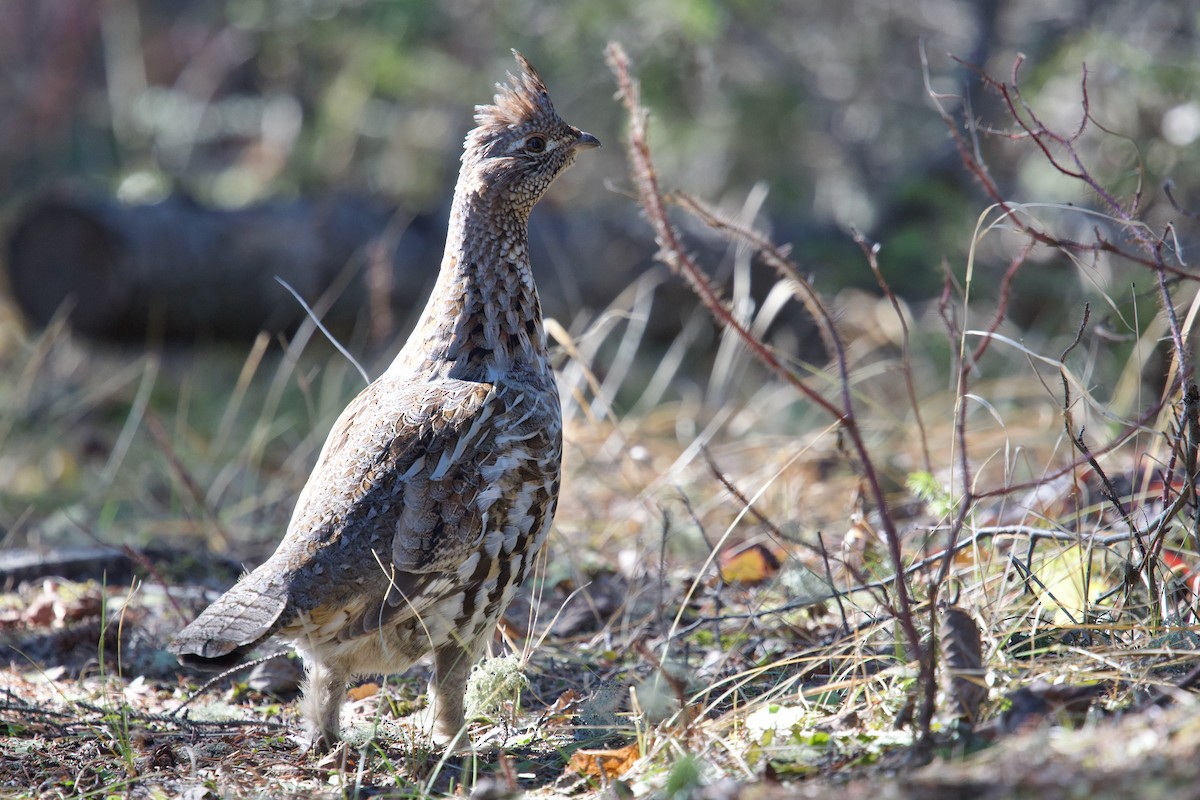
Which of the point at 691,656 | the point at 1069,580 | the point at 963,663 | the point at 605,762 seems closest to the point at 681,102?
the point at 691,656

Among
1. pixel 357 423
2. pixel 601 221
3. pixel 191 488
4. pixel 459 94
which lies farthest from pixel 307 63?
pixel 357 423

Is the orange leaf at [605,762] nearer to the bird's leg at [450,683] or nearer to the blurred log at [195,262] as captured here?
the bird's leg at [450,683]

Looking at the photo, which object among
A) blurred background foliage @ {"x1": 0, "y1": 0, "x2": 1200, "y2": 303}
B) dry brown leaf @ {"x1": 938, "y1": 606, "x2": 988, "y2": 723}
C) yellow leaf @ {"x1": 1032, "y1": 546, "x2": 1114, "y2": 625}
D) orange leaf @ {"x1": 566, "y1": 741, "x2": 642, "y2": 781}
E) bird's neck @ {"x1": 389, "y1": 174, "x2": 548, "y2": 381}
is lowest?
orange leaf @ {"x1": 566, "y1": 741, "x2": 642, "y2": 781}

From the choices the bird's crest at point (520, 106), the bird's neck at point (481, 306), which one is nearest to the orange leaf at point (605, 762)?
the bird's neck at point (481, 306)

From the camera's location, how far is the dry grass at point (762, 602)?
2.63 m

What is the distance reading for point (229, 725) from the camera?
11.7 feet

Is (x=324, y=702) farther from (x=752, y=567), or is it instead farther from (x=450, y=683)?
(x=752, y=567)

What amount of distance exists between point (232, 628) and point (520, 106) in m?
2.02

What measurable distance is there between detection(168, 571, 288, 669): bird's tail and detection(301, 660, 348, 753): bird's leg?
34 centimetres

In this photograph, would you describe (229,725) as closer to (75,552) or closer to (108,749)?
(108,749)

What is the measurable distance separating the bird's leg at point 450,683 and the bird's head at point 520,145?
1.48 meters

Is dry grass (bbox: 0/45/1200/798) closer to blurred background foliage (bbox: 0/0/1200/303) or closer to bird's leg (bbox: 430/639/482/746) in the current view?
bird's leg (bbox: 430/639/482/746)

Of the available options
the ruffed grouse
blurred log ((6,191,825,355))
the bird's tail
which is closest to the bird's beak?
the ruffed grouse

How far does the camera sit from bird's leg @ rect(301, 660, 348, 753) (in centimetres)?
336
